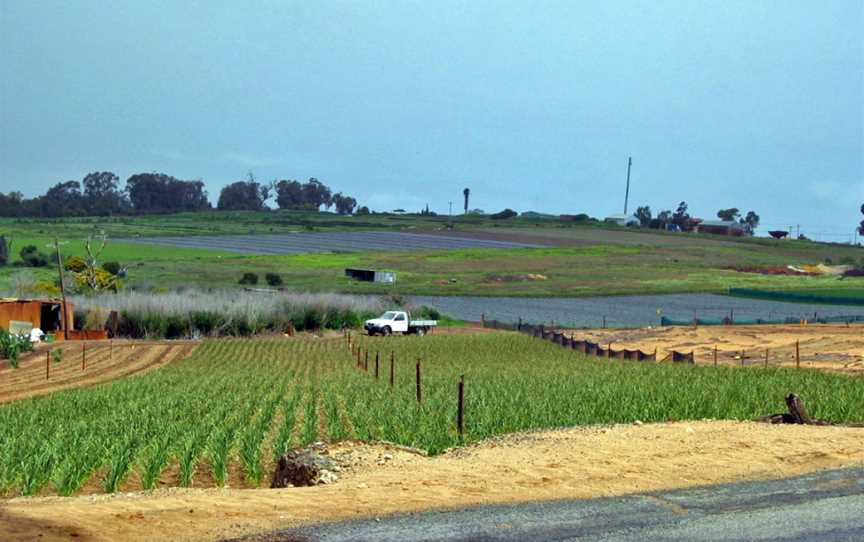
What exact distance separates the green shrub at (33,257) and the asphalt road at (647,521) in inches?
4381

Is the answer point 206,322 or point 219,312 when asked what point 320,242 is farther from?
point 206,322

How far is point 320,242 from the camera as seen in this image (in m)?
142

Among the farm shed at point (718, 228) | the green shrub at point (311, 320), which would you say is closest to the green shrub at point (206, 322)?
the green shrub at point (311, 320)

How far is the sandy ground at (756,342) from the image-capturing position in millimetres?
47062

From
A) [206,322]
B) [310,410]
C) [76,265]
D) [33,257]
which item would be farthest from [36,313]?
[33,257]

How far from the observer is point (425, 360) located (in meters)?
49.8

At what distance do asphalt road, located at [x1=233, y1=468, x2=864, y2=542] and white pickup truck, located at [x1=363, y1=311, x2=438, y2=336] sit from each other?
59.1m

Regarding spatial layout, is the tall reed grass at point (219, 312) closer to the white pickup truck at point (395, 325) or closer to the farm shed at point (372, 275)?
the white pickup truck at point (395, 325)

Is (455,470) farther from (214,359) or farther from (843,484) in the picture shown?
(214,359)

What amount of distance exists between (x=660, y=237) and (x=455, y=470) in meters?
140

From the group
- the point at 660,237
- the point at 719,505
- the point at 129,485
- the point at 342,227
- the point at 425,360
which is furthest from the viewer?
the point at 342,227

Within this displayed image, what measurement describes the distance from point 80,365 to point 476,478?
130 ft

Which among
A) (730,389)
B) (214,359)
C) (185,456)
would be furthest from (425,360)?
(185,456)

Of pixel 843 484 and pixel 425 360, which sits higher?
pixel 843 484
